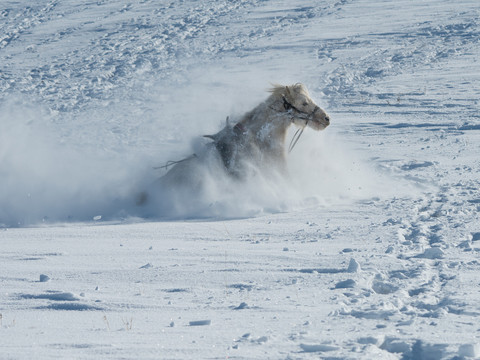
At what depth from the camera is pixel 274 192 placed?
784cm

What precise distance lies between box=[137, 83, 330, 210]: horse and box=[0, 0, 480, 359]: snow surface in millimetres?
203

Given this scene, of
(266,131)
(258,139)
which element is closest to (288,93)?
(266,131)

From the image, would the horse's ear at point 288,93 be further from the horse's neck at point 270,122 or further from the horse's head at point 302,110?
the horse's neck at point 270,122

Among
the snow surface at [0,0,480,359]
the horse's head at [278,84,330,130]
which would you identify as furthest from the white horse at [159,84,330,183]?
the snow surface at [0,0,480,359]

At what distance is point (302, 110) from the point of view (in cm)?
825

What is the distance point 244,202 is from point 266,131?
3.32 feet

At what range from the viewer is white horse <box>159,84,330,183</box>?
812 cm

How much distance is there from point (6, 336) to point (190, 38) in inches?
662

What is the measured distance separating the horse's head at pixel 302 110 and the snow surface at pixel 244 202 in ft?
2.44

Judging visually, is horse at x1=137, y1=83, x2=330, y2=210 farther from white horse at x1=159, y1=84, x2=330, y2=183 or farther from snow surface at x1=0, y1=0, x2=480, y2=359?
snow surface at x1=0, y1=0, x2=480, y2=359

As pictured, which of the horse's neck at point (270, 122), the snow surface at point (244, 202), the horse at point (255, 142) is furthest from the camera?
the horse's neck at point (270, 122)

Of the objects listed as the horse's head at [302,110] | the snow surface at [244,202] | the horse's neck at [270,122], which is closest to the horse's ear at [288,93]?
the horse's head at [302,110]

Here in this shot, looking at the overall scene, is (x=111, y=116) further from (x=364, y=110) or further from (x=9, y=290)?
(x=9, y=290)

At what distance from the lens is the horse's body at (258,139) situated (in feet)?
26.6
